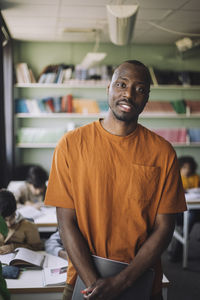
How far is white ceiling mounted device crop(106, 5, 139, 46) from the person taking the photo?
9.74 feet

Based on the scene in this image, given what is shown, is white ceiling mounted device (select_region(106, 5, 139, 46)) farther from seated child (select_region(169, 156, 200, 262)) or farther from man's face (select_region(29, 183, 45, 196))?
seated child (select_region(169, 156, 200, 262))

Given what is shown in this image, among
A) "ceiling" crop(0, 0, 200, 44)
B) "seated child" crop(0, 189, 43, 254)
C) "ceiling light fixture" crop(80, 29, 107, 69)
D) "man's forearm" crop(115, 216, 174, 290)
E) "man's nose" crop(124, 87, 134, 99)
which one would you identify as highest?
"ceiling" crop(0, 0, 200, 44)

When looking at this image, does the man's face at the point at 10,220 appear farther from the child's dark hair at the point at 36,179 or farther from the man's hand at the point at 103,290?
the child's dark hair at the point at 36,179

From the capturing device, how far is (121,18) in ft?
9.87

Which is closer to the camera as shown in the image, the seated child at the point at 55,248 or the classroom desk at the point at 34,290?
the classroom desk at the point at 34,290

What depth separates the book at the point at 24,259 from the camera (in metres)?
2.21

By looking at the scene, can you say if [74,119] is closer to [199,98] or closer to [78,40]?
[78,40]

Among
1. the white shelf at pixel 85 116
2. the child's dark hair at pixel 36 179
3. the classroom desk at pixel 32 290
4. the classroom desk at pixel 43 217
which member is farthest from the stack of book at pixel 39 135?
the classroom desk at pixel 32 290

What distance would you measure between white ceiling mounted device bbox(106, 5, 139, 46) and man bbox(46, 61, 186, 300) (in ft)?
5.53

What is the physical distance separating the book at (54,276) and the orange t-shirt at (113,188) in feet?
1.90

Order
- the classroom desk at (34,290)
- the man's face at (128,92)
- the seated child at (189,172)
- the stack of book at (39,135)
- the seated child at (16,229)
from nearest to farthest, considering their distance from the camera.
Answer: the man's face at (128,92)
the classroom desk at (34,290)
the seated child at (16,229)
the seated child at (189,172)
the stack of book at (39,135)

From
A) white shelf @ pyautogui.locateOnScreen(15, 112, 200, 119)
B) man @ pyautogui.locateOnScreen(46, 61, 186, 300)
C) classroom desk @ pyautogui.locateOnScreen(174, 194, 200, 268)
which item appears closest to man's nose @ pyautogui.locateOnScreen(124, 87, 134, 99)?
man @ pyautogui.locateOnScreen(46, 61, 186, 300)

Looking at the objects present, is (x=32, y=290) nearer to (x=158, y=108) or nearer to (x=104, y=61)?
(x=158, y=108)

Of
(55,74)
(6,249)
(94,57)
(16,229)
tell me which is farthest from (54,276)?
(55,74)
